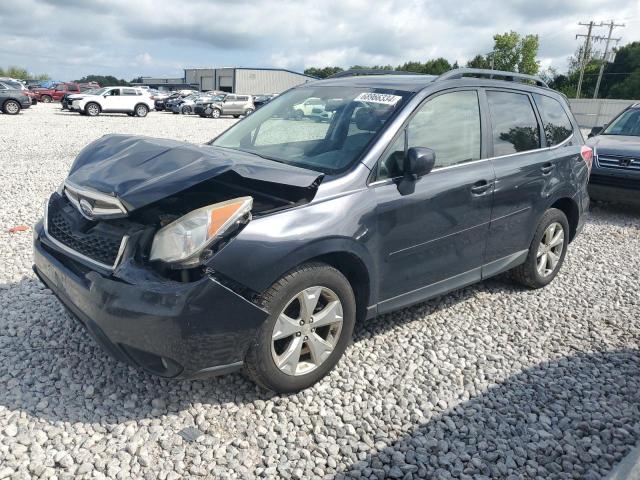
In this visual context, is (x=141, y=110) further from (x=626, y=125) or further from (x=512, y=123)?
(x=512, y=123)

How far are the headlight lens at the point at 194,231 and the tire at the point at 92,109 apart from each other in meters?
30.5

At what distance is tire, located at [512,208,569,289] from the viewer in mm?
4699

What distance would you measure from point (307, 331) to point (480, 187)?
1762mm

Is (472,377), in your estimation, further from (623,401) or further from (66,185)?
(66,185)

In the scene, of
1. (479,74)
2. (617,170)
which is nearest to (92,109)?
(617,170)

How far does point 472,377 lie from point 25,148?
1377 centimetres

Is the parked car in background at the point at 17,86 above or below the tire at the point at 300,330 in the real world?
above

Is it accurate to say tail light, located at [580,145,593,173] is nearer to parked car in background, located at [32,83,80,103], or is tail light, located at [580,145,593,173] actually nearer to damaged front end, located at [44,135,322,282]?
damaged front end, located at [44,135,322,282]

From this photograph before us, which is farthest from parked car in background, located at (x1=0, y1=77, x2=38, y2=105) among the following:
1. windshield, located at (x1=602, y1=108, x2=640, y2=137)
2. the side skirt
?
the side skirt

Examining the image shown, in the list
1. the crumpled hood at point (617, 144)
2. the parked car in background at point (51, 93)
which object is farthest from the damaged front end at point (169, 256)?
the parked car in background at point (51, 93)

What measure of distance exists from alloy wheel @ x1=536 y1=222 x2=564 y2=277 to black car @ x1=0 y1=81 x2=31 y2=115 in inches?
1141

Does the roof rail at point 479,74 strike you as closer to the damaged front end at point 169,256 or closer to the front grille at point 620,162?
the damaged front end at point 169,256

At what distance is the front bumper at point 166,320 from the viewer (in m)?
2.52

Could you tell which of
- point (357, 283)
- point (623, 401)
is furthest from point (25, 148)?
point (623, 401)
